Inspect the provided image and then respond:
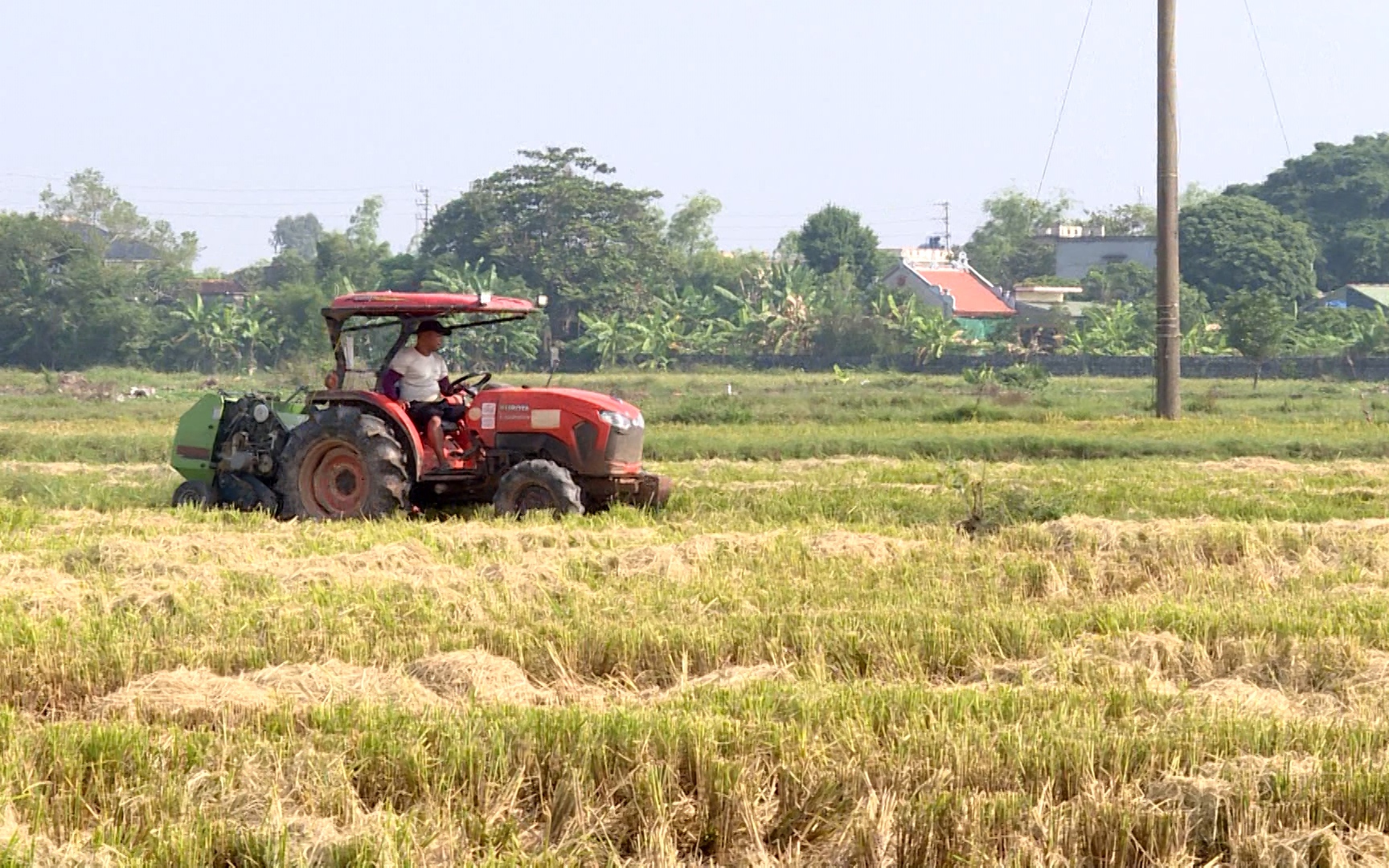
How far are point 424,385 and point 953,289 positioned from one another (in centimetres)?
6203

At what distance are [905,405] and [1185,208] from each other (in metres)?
43.8

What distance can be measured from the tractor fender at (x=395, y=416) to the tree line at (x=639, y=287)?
37356 millimetres

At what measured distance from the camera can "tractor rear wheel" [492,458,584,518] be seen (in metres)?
13.0

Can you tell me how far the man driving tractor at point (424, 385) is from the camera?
13.4 m

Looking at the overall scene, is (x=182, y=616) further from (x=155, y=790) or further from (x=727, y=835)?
(x=727, y=835)

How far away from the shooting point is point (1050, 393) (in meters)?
38.2

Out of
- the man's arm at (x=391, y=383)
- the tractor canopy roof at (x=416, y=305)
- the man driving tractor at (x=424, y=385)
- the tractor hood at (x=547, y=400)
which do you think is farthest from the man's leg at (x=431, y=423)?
the tractor canopy roof at (x=416, y=305)

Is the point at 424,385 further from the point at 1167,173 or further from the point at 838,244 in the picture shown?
the point at 838,244

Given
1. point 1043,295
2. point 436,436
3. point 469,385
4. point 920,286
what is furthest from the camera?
point 920,286

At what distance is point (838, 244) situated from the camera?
83312 mm

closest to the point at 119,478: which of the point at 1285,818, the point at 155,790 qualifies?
the point at 155,790

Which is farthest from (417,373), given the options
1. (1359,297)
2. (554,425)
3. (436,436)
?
(1359,297)

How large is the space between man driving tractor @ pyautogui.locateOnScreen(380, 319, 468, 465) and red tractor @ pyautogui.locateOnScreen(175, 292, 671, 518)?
0.18 ft

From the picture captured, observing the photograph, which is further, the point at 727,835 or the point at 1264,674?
the point at 1264,674
